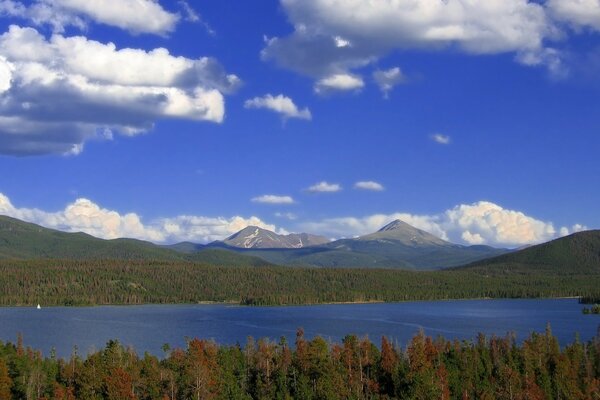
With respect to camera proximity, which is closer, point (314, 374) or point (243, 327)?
point (314, 374)

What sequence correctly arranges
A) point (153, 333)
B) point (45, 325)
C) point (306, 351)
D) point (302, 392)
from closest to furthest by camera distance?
point (302, 392) < point (306, 351) < point (153, 333) < point (45, 325)

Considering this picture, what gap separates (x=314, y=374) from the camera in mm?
80188

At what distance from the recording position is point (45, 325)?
171m

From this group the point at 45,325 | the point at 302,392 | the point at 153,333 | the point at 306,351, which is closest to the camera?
the point at 302,392

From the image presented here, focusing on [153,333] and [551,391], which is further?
[153,333]

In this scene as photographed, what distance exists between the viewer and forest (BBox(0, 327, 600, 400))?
74375 mm

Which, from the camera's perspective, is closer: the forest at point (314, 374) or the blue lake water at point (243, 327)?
the forest at point (314, 374)

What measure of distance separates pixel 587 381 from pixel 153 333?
89.8 metres

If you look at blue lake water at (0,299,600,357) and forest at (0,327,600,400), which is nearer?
forest at (0,327,600,400)

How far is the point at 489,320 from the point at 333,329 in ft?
144

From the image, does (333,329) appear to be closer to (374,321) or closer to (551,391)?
(374,321)

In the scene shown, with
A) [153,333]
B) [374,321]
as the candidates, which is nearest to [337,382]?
[153,333]

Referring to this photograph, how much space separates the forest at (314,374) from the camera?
244 feet

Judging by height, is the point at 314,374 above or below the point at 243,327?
below
